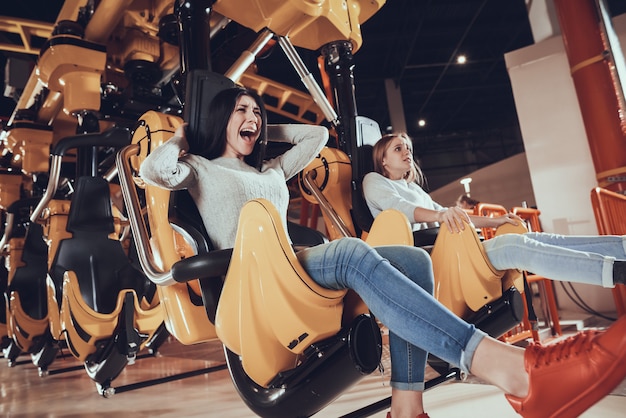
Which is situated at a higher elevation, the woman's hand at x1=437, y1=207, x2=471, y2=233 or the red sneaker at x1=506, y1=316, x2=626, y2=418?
the woman's hand at x1=437, y1=207, x2=471, y2=233

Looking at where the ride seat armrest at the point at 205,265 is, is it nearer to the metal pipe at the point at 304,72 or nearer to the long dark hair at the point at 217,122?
the long dark hair at the point at 217,122

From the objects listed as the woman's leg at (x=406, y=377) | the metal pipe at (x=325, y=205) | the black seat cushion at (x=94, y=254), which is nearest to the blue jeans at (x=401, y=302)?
the woman's leg at (x=406, y=377)

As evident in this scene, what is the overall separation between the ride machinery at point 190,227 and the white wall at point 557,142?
7.60ft

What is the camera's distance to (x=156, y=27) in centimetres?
304

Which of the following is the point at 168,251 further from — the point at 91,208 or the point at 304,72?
the point at 91,208

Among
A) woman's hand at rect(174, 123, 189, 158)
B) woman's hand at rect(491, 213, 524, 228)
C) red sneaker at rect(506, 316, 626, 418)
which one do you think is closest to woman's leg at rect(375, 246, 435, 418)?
red sneaker at rect(506, 316, 626, 418)

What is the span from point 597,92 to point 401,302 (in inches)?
144

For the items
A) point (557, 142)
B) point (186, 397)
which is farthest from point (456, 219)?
point (557, 142)

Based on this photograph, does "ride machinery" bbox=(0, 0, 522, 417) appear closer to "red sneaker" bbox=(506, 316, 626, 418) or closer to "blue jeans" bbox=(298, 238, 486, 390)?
"blue jeans" bbox=(298, 238, 486, 390)

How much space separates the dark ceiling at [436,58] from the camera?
8.66 meters

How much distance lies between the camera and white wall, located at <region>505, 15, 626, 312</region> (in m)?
4.24

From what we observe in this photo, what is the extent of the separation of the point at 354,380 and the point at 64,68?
282 cm

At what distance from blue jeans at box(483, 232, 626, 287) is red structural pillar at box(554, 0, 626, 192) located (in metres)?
A: 2.77

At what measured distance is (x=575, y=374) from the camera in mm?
914
